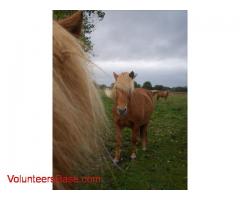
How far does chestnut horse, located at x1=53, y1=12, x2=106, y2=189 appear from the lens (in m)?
0.54

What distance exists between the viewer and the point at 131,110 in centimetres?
269

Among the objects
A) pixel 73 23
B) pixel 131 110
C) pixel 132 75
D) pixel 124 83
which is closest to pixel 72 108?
pixel 73 23

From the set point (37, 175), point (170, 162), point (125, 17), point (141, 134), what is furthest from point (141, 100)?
point (37, 175)

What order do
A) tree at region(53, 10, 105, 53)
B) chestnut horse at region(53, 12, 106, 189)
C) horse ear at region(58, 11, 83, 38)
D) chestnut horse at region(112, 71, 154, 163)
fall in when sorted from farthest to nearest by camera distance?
chestnut horse at region(112, 71, 154, 163) < tree at region(53, 10, 105, 53) < horse ear at region(58, 11, 83, 38) < chestnut horse at region(53, 12, 106, 189)

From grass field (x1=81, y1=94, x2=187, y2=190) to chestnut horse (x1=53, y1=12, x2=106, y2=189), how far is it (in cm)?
45

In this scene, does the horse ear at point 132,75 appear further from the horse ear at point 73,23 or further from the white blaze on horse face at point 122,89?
the horse ear at point 73,23

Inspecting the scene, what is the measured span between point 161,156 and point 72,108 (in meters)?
1.81

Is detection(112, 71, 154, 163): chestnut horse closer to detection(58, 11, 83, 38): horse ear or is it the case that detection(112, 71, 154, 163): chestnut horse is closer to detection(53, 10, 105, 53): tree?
detection(53, 10, 105, 53): tree

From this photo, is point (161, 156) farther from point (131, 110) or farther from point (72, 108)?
point (72, 108)

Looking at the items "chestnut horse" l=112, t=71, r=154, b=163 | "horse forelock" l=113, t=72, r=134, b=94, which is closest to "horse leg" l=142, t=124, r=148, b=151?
"chestnut horse" l=112, t=71, r=154, b=163

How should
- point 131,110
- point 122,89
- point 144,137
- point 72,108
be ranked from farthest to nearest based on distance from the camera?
point 144,137
point 131,110
point 122,89
point 72,108

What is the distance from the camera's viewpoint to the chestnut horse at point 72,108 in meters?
0.54
